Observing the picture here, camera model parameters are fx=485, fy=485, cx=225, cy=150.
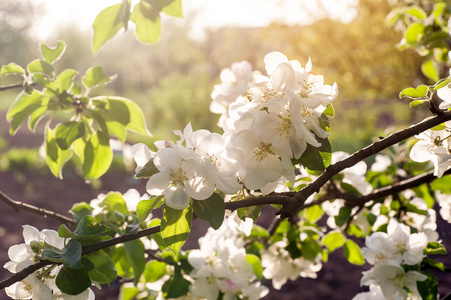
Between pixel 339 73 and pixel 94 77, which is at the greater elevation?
pixel 339 73

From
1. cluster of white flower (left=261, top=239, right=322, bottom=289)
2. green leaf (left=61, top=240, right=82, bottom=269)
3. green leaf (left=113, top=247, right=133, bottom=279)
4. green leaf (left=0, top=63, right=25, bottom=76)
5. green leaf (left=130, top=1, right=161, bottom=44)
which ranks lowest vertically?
green leaf (left=61, top=240, right=82, bottom=269)

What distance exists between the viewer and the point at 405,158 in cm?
178

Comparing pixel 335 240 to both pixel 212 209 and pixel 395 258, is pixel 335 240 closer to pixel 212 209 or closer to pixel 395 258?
pixel 395 258

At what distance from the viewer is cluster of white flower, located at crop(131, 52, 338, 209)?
29.1 inches

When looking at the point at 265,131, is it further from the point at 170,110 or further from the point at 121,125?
the point at 170,110

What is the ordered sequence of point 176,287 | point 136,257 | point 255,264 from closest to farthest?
point 136,257 < point 176,287 < point 255,264

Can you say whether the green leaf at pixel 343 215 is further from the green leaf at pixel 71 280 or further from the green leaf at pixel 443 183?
the green leaf at pixel 71 280

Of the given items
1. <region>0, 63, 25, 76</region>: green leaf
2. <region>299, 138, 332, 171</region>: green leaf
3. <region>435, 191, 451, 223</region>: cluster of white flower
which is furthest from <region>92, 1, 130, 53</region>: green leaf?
<region>435, 191, 451, 223</region>: cluster of white flower

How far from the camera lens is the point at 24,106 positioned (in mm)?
1284

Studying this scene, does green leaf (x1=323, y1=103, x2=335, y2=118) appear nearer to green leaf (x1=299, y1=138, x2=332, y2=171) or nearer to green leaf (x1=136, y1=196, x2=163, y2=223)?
green leaf (x1=299, y1=138, x2=332, y2=171)

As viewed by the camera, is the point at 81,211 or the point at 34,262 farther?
the point at 81,211

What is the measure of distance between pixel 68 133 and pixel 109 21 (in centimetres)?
32

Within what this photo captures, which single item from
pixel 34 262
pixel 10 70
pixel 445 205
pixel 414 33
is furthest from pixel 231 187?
pixel 414 33

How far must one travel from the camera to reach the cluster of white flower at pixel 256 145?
74 centimetres
